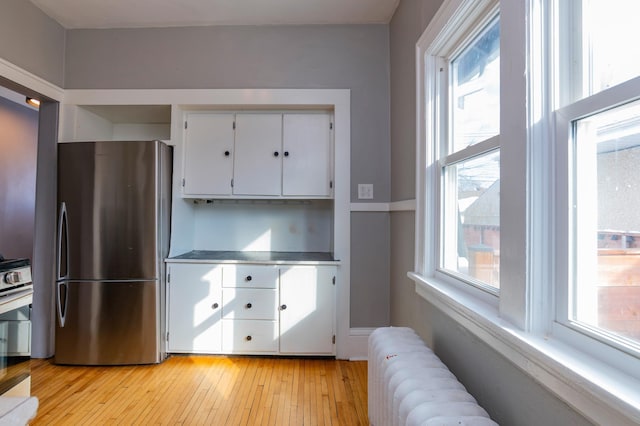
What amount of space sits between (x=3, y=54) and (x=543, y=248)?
320 cm

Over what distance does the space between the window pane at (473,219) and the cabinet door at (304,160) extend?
116 centimetres

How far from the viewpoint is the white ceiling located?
2215mm

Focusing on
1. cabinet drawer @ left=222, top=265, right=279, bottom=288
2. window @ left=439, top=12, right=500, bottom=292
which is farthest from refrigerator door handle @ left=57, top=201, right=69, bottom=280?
window @ left=439, top=12, right=500, bottom=292

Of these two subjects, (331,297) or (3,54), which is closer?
(3,54)

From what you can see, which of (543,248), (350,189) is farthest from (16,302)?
(543,248)

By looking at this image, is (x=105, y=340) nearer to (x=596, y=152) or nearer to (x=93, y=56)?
(x=93, y=56)

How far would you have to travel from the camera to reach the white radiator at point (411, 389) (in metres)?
0.83

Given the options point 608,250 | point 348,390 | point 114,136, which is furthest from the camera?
point 114,136

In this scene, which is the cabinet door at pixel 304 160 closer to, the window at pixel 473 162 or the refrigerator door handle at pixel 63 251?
the window at pixel 473 162

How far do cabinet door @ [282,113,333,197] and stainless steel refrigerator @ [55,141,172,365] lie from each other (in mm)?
995

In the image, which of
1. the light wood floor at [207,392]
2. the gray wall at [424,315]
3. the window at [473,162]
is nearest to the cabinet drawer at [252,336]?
the light wood floor at [207,392]

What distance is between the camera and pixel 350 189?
2.42 m

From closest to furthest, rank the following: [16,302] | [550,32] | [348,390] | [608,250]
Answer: [608,250] < [550,32] < [16,302] < [348,390]

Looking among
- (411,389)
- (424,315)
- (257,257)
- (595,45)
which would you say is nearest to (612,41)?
(595,45)
